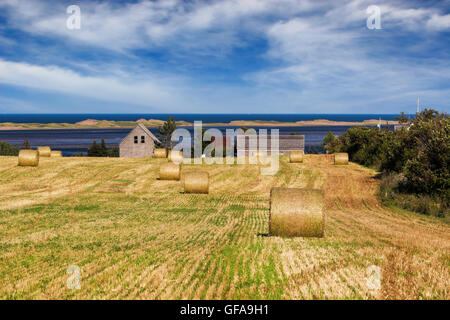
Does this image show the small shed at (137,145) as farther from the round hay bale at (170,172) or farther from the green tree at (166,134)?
the round hay bale at (170,172)

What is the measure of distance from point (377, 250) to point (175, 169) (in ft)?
72.6

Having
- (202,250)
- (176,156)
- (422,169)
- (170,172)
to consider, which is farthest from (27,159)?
(422,169)

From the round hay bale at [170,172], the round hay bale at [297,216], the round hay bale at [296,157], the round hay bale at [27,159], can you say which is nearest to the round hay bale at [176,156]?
the round hay bale at [170,172]

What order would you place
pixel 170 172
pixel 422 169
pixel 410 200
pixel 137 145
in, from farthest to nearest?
pixel 137 145 → pixel 170 172 → pixel 422 169 → pixel 410 200

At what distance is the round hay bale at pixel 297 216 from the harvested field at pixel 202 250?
0.43 meters

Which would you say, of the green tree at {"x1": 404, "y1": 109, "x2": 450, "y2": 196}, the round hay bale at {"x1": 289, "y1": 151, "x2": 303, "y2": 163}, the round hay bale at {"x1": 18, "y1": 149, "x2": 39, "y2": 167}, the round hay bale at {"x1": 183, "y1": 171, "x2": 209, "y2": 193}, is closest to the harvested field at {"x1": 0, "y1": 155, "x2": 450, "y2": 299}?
the round hay bale at {"x1": 183, "y1": 171, "x2": 209, "y2": 193}

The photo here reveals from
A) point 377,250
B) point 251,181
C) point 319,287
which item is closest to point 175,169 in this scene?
point 251,181

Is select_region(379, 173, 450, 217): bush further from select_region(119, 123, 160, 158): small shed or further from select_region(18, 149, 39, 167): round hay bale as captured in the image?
select_region(119, 123, 160, 158): small shed

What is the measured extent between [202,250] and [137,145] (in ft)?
219

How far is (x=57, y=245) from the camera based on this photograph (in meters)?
11.2

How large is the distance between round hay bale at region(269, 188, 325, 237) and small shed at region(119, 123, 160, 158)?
65.0 m

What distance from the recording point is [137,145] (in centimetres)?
7500

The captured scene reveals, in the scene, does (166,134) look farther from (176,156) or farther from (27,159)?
(27,159)

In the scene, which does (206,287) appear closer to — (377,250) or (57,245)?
(377,250)
